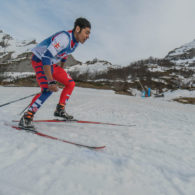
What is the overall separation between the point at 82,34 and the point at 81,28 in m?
0.11

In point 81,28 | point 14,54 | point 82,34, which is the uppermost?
point 14,54

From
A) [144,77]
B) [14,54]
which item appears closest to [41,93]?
[144,77]

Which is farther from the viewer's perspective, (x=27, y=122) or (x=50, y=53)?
(x=27, y=122)

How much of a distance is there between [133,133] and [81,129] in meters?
1.10

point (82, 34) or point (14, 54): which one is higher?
point (14, 54)

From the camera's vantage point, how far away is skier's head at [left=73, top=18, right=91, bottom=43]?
2.80 m

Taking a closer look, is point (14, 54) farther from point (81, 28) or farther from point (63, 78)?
point (81, 28)

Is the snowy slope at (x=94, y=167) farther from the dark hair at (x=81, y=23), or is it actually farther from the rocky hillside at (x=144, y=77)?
the rocky hillside at (x=144, y=77)

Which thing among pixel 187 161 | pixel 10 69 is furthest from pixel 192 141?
pixel 10 69

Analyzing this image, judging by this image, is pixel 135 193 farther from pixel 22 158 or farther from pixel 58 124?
pixel 58 124

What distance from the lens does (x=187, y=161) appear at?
6.12ft

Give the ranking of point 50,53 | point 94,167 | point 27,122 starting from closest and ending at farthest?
point 94,167 < point 50,53 < point 27,122

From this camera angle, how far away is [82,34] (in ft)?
9.30

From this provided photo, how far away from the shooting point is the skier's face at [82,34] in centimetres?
281
